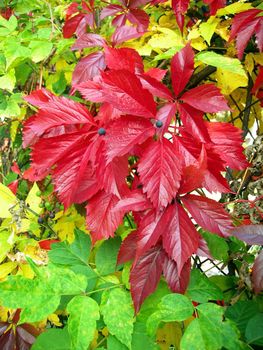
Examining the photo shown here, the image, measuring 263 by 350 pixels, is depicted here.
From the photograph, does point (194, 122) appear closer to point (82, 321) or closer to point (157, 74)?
point (157, 74)

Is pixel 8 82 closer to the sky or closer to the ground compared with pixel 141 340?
closer to the sky

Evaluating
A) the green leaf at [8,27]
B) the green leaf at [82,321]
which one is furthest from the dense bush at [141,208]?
the green leaf at [8,27]

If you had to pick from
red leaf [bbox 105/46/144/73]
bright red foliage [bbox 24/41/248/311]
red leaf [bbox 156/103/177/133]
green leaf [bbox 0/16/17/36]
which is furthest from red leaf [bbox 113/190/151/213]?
green leaf [bbox 0/16/17/36]

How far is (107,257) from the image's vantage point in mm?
777

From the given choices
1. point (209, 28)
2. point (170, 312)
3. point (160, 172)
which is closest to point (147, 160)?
point (160, 172)

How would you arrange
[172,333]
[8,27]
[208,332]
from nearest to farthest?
1. [208,332]
2. [172,333]
3. [8,27]

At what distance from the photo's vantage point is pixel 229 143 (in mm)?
731

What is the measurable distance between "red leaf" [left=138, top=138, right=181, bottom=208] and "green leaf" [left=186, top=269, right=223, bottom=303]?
199 mm

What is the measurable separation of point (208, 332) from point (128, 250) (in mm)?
192

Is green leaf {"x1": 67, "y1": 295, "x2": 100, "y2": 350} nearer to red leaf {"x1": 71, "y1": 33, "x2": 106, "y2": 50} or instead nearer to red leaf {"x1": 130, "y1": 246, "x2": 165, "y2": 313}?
red leaf {"x1": 130, "y1": 246, "x2": 165, "y2": 313}

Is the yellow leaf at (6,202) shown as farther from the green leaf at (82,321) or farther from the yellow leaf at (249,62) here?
the yellow leaf at (249,62)

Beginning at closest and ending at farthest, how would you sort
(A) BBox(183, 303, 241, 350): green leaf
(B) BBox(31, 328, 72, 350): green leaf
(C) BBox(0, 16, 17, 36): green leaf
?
(A) BBox(183, 303, 241, 350): green leaf, (B) BBox(31, 328, 72, 350): green leaf, (C) BBox(0, 16, 17, 36): green leaf

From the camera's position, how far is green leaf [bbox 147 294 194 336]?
61cm

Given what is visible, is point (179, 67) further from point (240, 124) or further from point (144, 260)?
point (240, 124)
